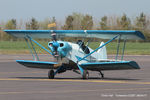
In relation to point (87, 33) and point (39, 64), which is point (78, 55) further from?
point (39, 64)

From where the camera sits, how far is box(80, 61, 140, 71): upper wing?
15.9m

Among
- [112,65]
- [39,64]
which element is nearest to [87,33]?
[112,65]

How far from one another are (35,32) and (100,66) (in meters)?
3.76

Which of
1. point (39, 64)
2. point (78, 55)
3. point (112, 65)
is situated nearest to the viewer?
point (112, 65)

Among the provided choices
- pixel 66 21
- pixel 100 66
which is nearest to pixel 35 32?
pixel 100 66

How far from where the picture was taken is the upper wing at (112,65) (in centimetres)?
1589

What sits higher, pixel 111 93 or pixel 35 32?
pixel 35 32

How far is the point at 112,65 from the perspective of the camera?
16.4 meters

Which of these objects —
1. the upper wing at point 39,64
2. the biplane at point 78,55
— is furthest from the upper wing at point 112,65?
the upper wing at point 39,64

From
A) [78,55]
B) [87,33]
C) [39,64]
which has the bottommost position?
[39,64]

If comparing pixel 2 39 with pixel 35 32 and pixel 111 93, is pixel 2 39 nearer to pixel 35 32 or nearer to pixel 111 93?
pixel 35 32

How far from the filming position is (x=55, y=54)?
16391 mm

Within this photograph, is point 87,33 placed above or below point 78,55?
above

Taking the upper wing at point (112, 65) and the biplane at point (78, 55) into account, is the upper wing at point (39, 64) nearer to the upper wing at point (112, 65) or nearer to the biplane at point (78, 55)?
the biplane at point (78, 55)
